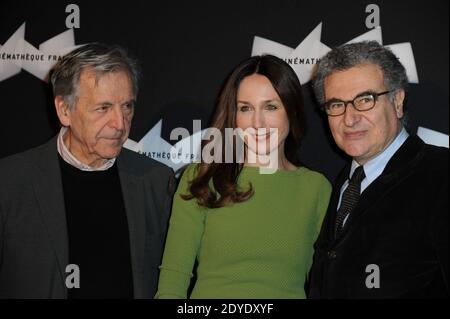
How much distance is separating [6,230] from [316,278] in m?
1.29

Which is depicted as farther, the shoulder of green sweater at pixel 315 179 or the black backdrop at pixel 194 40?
the black backdrop at pixel 194 40

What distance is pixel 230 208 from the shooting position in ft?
7.38

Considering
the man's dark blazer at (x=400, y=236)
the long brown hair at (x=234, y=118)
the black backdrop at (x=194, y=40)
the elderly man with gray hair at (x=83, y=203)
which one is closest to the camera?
the man's dark blazer at (x=400, y=236)

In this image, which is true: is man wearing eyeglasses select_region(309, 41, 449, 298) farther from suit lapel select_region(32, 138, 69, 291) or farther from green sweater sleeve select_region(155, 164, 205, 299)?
suit lapel select_region(32, 138, 69, 291)

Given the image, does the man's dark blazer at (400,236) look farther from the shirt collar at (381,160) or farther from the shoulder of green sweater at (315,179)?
the shoulder of green sweater at (315,179)

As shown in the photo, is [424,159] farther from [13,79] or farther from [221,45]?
[13,79]

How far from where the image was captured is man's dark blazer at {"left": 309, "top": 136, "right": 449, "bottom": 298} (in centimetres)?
182

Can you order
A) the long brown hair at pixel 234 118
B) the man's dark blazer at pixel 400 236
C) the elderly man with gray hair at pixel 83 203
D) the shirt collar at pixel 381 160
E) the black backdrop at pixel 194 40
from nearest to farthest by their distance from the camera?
the man's dark blazer at pixel 400 236 → the shirt collar at pixel 381 160 → the elderly man with gray hair at pixel 83 203 → the long brown hair at pixel 234 118 → the black backdrop at pixel 194 40

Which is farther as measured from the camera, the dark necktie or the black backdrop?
Answer: the black backdrop

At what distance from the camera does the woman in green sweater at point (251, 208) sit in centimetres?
217

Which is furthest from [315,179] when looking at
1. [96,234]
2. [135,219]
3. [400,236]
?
[96,234]

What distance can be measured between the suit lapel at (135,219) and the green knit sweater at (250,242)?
143mm

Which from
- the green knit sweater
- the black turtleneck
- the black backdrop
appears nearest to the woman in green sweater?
the green knit sweater
